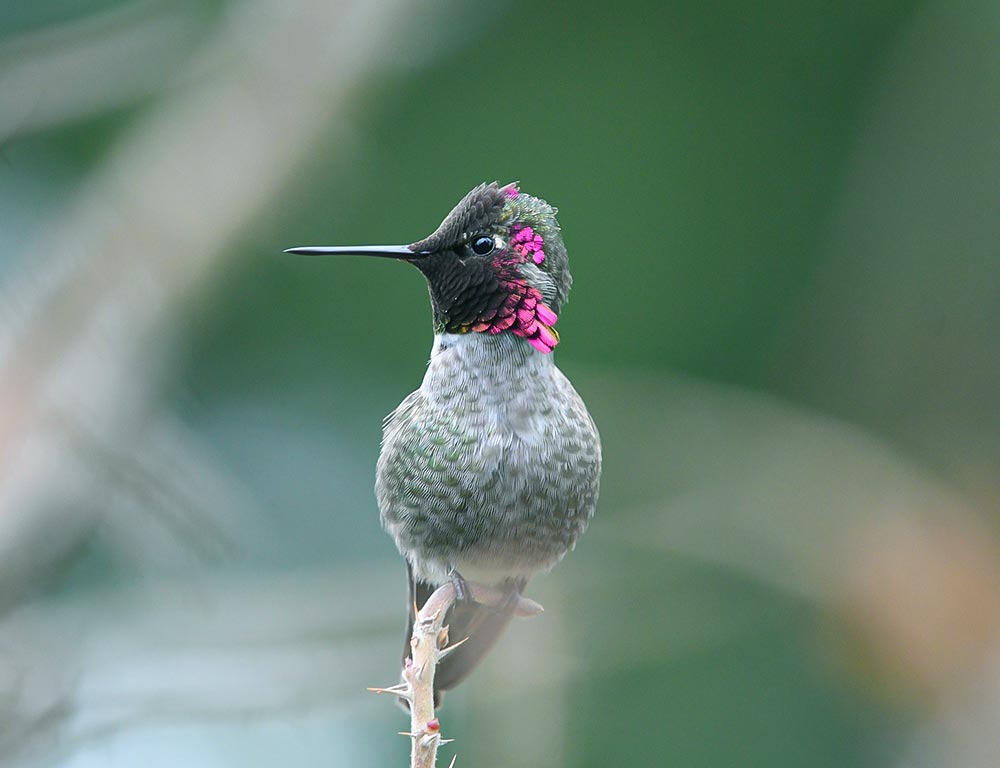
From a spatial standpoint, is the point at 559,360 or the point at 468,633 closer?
the point at 468,633

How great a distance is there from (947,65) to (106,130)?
4437mm

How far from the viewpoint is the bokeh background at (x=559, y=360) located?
394 centimetres

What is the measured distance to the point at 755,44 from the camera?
584 cm

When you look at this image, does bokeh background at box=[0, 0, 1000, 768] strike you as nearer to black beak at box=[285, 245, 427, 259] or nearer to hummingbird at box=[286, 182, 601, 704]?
hummingbird at box=[286, 182, 601, 704]

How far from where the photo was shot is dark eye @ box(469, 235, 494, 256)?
128 cm

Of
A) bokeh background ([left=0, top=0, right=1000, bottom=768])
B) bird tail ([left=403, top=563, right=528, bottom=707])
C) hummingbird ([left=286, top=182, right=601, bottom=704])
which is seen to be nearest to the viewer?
hummingbird ([left=286, top=182, right=601, bottom=704])

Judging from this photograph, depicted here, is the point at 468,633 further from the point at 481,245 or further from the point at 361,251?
the point at 361,251

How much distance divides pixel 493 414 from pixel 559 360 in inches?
142

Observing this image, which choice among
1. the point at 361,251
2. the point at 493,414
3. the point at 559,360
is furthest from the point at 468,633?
the point at 559,360

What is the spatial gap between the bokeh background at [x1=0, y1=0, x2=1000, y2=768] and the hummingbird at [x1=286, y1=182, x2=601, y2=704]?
2059 mm

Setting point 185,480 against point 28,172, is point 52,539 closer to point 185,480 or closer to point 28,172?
point 185,480

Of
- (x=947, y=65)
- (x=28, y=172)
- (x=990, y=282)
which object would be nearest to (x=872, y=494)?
(x=990, y=282)

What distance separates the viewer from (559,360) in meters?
4.94

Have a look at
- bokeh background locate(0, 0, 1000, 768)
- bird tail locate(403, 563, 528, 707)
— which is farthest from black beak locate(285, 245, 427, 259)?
bokeh background locate(0, 0, 1000, 768)
